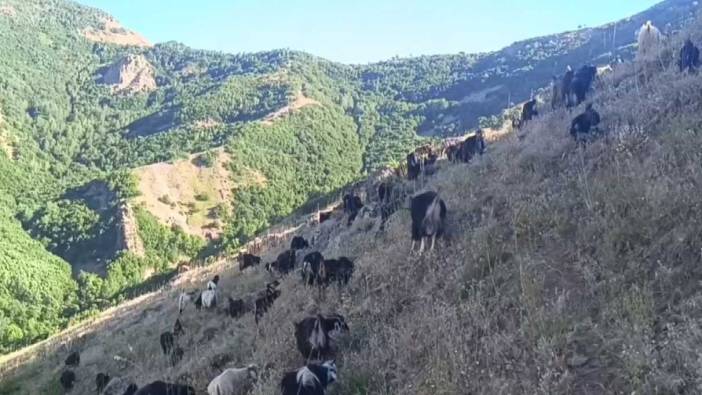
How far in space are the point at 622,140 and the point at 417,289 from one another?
4.03m

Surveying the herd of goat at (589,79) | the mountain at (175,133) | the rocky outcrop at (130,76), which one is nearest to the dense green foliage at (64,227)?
the mountain at (175,133)

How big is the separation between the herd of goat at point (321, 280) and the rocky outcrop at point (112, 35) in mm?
181728

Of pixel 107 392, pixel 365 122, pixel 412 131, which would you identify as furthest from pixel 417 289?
pixel 365 122

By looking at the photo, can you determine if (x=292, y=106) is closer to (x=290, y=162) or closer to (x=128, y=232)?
(x=290, y=162)

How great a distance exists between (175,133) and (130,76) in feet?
184

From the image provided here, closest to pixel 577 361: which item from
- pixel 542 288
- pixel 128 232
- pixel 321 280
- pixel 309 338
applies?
pixel 542 288

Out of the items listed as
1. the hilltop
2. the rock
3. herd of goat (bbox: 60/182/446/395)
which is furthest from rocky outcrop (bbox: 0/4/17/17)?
the rock

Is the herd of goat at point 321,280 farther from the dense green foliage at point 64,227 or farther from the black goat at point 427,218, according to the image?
the dense green foliage at point 64,227

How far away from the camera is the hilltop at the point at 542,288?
15.7 feet

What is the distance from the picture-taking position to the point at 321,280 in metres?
10.2

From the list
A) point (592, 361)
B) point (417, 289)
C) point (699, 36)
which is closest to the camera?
point (592, 361)

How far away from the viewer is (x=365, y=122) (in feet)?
374

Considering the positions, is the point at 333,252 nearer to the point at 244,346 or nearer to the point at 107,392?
the point at 244,346

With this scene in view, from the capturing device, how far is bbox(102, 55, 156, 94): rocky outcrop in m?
150
